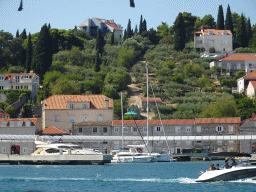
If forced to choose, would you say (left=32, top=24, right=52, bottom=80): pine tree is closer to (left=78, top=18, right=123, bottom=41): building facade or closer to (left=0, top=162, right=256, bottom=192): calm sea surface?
(left=0, top=162, right=256, bottom=192): calm sea surface

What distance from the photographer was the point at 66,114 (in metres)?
87.6

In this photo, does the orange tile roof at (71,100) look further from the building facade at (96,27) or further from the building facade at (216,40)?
the building facade at (96,27)

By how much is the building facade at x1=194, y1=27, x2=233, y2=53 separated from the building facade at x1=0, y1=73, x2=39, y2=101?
51.7m

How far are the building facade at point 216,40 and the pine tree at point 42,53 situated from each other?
1818 inches

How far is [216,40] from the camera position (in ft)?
452

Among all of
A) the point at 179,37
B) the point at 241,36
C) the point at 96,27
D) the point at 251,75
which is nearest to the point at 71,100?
the point at 251,75

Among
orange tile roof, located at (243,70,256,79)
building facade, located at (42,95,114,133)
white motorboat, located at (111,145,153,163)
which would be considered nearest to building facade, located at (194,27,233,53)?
orange tile roof, located at (243,70,256,79)

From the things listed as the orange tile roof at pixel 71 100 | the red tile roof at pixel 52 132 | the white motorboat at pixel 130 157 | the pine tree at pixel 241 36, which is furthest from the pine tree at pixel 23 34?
the white motorboat at pixel 130 157

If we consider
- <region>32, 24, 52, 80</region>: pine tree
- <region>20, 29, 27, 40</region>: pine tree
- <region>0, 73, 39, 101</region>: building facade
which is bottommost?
<region>0, 73, 39, 101</region>: building facade

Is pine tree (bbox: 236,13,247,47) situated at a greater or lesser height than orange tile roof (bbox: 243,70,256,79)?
greater

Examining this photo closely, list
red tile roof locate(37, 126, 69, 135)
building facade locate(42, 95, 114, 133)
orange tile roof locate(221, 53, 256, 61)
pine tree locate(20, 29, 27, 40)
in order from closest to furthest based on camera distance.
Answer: red tile roof locate(37, 126, 69, 135) → building facade locate(42, 95, 114, 133) → orange tile roof locate(221, 53, 256, 61) → pine tree locate(20, 29, 27, 40)

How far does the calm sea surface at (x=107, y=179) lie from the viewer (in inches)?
1674

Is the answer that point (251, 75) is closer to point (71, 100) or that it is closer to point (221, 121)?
point (221, 121)

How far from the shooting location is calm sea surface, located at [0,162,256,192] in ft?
140
